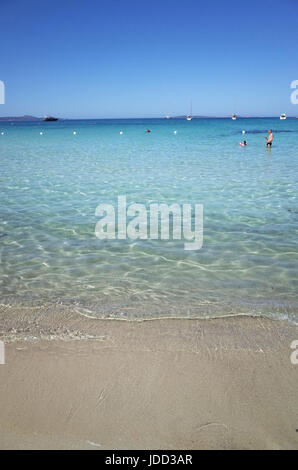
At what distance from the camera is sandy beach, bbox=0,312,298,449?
2.48 metres

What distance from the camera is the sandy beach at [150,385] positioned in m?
2.48

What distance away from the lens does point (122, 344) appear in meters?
3.63

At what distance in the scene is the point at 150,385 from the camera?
2.98 m

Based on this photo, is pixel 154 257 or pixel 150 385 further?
pixel 154 257

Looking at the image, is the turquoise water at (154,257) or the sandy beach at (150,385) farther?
the turquoise water at (154,257)

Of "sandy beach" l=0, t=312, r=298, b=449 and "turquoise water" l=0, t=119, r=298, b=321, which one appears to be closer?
"sandy beach" l=0, t=312, r=298, b=449

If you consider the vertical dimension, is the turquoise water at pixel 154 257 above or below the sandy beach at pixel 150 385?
above

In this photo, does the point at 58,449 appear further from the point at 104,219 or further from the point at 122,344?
the point at 104,219

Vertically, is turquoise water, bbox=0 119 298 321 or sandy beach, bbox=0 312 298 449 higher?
turquoise water, bbox=0 119 298 321

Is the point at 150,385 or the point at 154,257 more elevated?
the point at 154,257

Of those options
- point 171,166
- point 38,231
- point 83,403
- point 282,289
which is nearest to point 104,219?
point 38,231

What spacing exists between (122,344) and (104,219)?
5.32 meters

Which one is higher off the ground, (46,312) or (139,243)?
(139,243)
